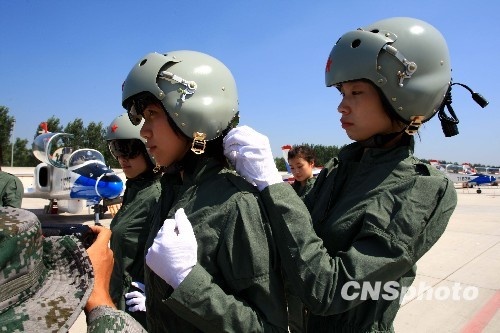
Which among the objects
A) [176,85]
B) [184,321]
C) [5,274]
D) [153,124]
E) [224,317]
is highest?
[176,85]

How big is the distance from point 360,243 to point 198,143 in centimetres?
83

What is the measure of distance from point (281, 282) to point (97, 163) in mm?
13023

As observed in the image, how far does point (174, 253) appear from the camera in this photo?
1349 mm

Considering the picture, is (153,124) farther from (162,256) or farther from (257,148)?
(162,256)

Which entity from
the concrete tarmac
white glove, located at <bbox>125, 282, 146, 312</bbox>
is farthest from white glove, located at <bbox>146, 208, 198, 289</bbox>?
the concrete tarmac

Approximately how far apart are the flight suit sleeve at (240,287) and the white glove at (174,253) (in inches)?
1.5

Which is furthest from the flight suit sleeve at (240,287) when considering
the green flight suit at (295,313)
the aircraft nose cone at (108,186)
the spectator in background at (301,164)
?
the aircraft nose cone at (108,186)

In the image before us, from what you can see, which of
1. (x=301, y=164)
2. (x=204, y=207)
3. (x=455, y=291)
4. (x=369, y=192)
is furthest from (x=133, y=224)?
(x=455, y=291)

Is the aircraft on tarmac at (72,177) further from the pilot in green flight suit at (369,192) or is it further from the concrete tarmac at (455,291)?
the pilot in green flight suit at (369,192)

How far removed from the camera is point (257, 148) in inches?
60.8

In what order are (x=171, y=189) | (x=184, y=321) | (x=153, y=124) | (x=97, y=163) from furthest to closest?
(x=97, y=163), (x=171, y=189), (x=153, y=124), (x=184, y=321)

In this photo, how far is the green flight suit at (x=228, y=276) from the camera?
4.41 feet

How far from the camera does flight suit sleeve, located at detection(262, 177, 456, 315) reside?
53.2 inches

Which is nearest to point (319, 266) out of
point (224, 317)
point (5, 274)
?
point (224, 317)
